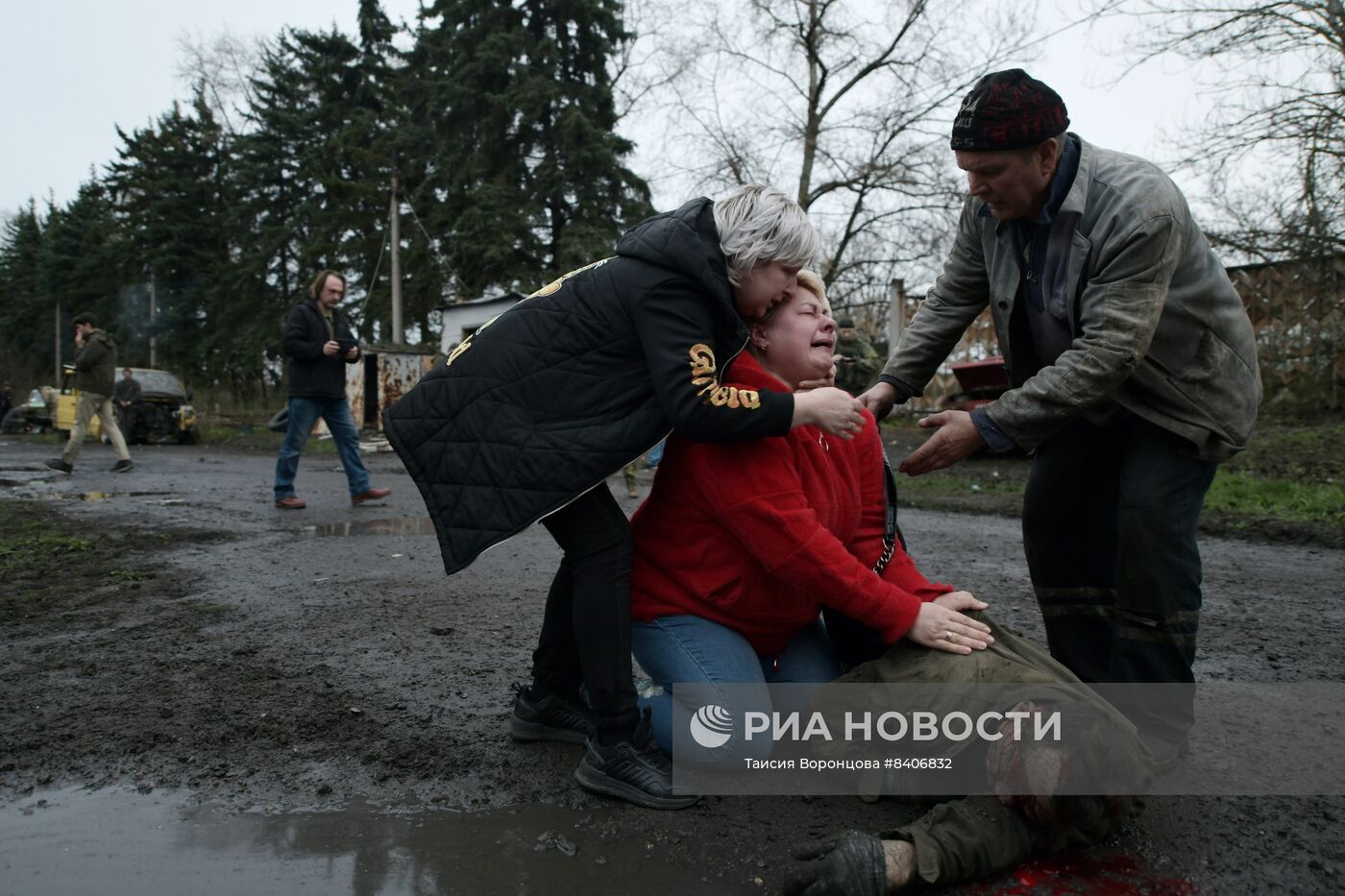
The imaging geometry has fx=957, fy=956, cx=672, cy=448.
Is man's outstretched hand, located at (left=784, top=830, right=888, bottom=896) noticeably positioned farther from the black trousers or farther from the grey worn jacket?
the grey worn jacket

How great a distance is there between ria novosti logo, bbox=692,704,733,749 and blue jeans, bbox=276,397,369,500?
20.3 feet

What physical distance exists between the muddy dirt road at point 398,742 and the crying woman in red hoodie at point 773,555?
17.2 inches

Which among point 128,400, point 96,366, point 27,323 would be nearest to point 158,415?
point 128,400

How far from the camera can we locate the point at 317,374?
822 centimetres

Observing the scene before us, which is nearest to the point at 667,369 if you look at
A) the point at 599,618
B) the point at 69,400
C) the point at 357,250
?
the point at 599,618

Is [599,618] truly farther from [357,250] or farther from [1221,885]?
[357,250]

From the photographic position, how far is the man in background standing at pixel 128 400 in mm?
21172

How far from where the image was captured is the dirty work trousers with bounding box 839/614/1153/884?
6.63 feet

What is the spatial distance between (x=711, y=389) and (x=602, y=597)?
0.64 meters

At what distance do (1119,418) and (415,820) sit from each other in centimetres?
223

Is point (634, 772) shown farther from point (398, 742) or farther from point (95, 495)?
point (95, 495)

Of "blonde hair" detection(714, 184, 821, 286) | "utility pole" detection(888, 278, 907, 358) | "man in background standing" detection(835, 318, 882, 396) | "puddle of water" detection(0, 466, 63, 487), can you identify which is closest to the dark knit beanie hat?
"blonde hair" detection(714, 184, 821, 286)

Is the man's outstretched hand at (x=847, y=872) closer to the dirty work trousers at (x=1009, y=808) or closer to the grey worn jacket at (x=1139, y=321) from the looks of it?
the dirty work trousers at (x=1009, y=808)

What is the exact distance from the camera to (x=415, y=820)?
238cm
